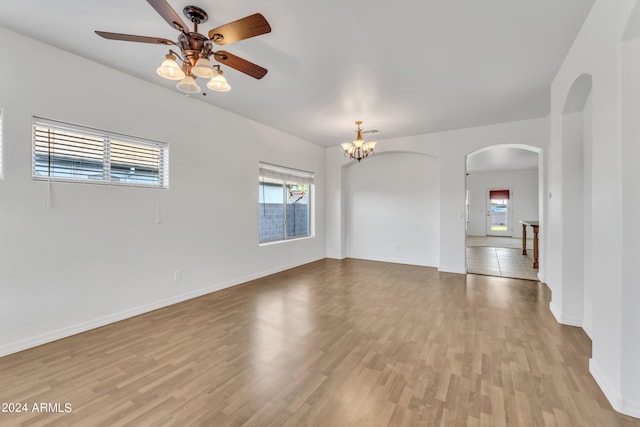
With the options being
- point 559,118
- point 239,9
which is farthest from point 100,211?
point 559,118

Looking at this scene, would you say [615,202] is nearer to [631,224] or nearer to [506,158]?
[631,224]

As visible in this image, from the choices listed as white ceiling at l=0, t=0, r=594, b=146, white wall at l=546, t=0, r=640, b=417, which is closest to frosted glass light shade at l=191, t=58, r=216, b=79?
white ceiling at l=0, t=0, r=594, b=146

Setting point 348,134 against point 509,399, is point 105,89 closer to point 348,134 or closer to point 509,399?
point 348,134

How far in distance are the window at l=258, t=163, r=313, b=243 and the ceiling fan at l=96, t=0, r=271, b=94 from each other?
10.0ft

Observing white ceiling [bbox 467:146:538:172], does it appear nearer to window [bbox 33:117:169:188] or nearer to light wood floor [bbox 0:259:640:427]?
light wood floor [bbox 0:259:640:427]

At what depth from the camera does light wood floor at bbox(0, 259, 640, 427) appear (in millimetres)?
1733

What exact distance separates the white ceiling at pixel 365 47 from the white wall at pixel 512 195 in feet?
27.2

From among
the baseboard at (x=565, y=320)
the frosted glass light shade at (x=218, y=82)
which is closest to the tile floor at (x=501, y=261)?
the baseboard at (x=565, y=320)

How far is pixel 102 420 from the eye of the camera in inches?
66.2

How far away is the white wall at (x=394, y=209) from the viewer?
6215mm

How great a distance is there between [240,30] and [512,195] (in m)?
12.6

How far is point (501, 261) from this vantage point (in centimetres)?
665

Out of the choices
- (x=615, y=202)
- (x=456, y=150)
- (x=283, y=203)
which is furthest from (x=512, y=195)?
(x=615, y=202)

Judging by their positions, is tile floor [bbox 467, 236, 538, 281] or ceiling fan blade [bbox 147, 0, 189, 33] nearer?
ceiling fan blade [bbox 147, 0, 189, 33]
